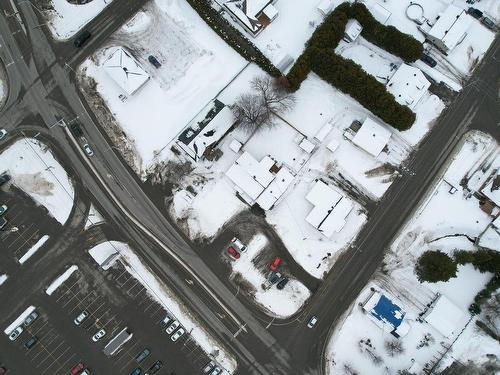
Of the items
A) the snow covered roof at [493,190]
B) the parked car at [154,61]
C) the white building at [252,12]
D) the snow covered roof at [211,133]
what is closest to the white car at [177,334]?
the snow covered roof at [211,133]

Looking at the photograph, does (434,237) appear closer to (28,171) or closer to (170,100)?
(170,100)

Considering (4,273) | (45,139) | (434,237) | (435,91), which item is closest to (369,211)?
(434,237)

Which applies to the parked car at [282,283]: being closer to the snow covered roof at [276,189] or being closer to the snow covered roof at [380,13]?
the snow covered roof at [276,189]

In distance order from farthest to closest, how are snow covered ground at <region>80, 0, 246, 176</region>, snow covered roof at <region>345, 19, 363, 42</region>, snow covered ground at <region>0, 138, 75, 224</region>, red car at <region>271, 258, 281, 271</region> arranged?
snow covered ground at <region>80, 0, 246, 176</region>
snow covered ground at <region>0, 138, 75, 224</region>
snow covered roof at <region>345, 19, 363, 42</region>
red car at <region>271, 258, 281, 271</region>

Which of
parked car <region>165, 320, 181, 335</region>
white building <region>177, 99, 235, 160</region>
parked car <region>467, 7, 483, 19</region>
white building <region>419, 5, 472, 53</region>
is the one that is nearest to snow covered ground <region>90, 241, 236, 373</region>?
parked car <region>165, 320, 181, 335</region>

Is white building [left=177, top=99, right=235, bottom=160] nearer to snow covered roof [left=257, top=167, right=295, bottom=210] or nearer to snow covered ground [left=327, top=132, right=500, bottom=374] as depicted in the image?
snow covered roof [left=257, top=167, right=295, bottom=210]

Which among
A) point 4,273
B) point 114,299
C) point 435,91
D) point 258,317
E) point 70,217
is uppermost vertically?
point 435,91
